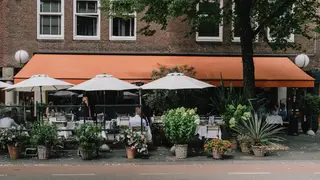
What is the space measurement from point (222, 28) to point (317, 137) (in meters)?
7.22

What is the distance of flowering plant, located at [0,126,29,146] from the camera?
13062 millimetres

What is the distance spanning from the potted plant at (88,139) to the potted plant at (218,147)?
136 inches

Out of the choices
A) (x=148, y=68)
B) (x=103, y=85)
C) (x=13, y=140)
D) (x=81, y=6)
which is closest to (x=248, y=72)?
(x=148, y=68)

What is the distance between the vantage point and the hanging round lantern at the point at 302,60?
68.1 feet

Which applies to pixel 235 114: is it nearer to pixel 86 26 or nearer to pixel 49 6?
pixel 86 26

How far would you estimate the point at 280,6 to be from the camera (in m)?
16.3

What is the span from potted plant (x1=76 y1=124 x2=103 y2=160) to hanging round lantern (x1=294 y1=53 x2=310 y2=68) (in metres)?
12.0

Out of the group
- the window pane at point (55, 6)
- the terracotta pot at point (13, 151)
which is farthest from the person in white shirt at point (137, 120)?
the window pane at point (55, 6)

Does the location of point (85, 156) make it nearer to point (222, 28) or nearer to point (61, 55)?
point (61, 55)

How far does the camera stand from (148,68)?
1950cm

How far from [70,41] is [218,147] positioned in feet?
36.7

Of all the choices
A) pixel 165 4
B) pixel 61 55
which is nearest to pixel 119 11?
pixel 165 4

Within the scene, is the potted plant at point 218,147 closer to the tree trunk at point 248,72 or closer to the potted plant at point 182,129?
the potted plant at point 182,129

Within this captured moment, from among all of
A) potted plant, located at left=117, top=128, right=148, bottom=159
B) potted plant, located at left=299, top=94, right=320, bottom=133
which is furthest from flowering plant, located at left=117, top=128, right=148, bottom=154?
potted plant, located at left=299, top=94, right=320, bottom=133
